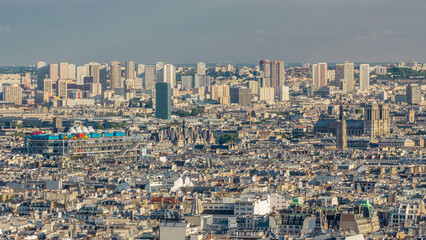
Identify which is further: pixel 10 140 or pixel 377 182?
pixel 10 140

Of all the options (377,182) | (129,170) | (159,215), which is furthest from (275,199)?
(129,170)

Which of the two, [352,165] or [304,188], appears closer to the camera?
[304,188]

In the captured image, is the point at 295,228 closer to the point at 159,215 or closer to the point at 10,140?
the point at 159,215

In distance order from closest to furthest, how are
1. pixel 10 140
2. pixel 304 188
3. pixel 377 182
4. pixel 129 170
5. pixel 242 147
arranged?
pixel 304 188 < pixel 377 182 < pixel 129 170 < pixel 242 147 < pixel 10 140

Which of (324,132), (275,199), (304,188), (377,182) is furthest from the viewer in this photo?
(324,132)

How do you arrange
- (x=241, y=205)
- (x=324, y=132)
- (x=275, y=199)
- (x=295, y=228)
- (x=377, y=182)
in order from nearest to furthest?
(x=295, y=228) < (x=241, y=205) < (x=275, y=199) < (x=377, y=182) < (x=324, y=132)

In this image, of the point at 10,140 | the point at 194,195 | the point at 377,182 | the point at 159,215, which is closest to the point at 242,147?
the point at 10,140

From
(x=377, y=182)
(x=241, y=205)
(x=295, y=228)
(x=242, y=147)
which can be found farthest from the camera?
(x=242, y=147)

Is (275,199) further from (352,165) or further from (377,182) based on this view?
(352,165)
